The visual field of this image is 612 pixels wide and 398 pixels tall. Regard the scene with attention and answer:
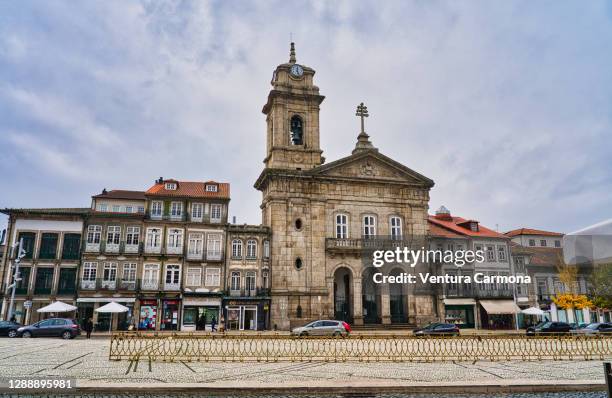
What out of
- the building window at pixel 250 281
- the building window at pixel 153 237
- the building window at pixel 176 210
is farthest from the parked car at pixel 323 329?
the building window at pixel 176 210

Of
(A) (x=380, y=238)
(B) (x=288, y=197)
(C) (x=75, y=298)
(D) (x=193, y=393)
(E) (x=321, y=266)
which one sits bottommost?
(D) (x=193, y=393)

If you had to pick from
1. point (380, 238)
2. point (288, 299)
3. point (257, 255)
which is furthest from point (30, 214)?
point (380, 238)

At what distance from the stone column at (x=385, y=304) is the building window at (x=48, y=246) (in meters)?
28.7

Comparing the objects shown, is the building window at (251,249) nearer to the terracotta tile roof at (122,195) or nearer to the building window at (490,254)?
the terracotta tile roof at (122,195)

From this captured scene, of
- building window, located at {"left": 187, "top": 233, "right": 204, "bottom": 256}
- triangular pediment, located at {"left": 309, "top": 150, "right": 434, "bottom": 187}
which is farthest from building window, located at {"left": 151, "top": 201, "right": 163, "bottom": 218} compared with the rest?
triangular pediment, located at {"left": 309, "top": 150, "right": 434, "bottom": 187}

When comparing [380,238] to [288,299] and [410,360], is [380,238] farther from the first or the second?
[410,360]

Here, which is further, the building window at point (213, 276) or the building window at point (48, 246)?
the building window at point (213, 276)

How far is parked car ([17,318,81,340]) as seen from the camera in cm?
2830

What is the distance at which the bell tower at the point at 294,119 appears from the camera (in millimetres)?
44594

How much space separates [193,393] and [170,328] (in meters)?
29.6

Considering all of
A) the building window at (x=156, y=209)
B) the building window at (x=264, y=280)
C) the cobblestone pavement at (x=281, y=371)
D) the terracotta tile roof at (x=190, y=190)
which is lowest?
the cobblestone pavement at (x=281, y=371)

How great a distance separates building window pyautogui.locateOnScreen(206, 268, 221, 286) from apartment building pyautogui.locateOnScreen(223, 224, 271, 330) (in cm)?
82

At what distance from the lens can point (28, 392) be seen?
34.0 ft

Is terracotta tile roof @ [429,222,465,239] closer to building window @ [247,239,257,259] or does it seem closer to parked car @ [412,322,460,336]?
parked car @ [412,322,460,336]
